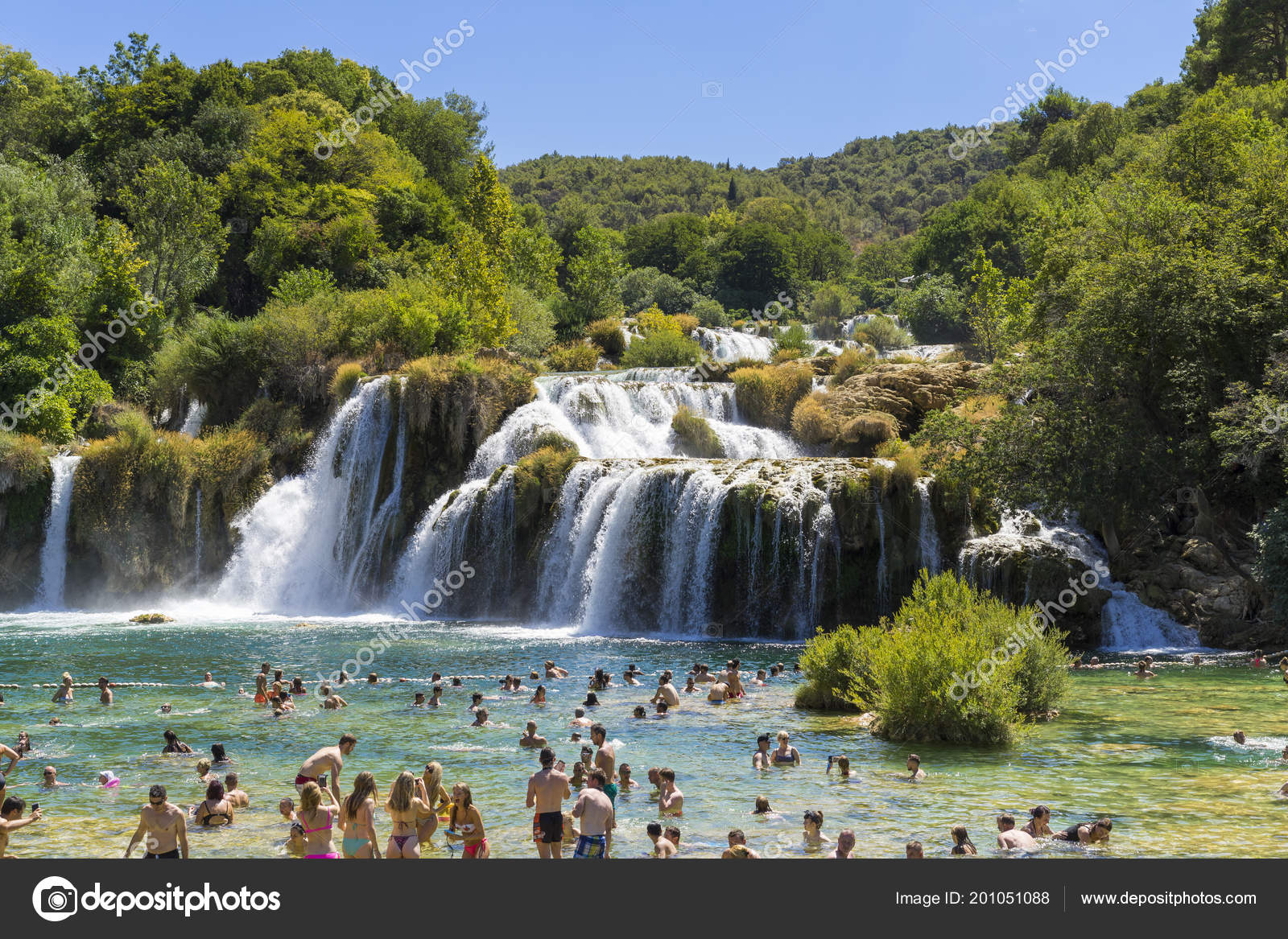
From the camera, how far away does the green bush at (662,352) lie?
51312 mm

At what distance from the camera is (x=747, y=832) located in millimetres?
12734

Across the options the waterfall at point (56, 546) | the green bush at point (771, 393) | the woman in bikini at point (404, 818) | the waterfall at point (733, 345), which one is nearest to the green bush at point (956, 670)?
the woman in bikini at point (404, 818)

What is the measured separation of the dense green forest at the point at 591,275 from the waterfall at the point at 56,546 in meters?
1.75

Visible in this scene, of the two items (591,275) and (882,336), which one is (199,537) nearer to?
(591,275)

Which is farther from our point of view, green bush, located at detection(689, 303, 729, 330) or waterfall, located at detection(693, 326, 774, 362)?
green bush, located at detection(689, 303, 729, 330)

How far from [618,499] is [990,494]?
10.7m

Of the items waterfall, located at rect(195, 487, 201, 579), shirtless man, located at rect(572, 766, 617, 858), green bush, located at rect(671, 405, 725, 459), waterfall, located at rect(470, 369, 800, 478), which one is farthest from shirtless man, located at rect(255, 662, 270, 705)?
green bush, located at rect(671, 405, 725, 459)

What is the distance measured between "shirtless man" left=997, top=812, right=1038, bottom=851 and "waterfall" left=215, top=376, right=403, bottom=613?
91.6 feet

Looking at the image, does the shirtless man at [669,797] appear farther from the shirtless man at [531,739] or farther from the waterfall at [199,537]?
the waterfall at [199,537]

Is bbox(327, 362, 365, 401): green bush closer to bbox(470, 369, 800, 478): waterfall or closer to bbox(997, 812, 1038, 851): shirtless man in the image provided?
bbox(470, 369, 800, 478): waterfall

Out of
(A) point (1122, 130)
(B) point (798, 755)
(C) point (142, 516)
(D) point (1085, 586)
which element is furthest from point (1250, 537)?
(A) point (1122, 130)

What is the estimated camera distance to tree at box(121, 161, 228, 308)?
5091 cm
